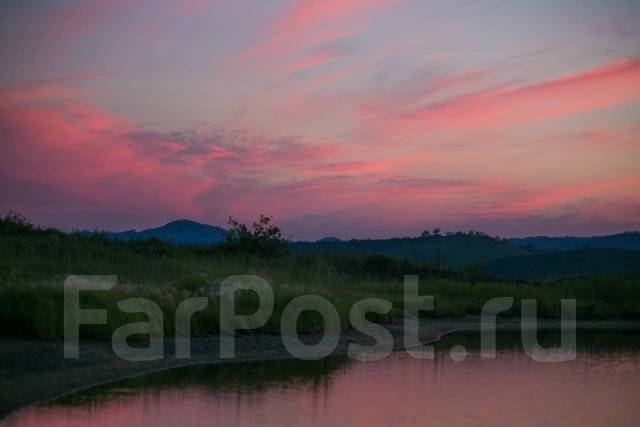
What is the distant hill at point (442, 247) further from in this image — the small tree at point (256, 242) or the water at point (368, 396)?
the water at point (368, 396)

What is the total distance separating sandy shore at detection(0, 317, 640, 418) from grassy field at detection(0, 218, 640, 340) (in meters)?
0.64

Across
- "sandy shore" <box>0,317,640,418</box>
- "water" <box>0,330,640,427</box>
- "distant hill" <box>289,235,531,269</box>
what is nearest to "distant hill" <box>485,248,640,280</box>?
"distant hill" <box>289,235,531,269</box>

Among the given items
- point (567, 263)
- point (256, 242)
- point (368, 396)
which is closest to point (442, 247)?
point (567, 263)

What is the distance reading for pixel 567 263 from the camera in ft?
207

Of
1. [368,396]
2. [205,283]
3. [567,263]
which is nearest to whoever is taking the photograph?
[368,396]

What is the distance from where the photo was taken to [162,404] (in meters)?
11.1

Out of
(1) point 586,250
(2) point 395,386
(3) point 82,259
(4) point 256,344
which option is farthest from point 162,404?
(1) point 586,250

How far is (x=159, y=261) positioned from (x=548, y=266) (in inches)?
1664

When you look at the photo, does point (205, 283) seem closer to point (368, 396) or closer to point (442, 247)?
point (368, 396)

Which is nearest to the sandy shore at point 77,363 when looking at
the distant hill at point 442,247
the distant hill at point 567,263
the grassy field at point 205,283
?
the grassy field at point 205,283

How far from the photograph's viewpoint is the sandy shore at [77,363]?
1115 centimetres

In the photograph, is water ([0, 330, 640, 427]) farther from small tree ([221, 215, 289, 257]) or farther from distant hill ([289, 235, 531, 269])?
distant hill ([289, 235, 531, 269])

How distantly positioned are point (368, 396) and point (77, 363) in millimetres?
4542

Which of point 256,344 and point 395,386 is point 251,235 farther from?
point 395,386
